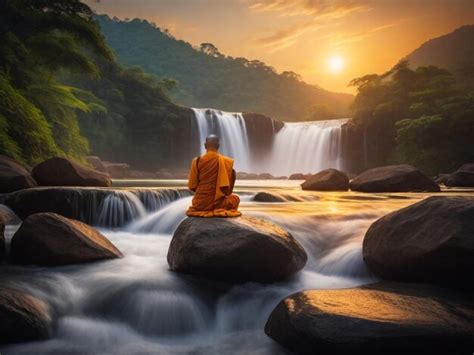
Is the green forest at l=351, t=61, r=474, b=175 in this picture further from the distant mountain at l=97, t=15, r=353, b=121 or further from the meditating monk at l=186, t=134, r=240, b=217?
the distant mountain at l=97, t=15, r=353, b=121

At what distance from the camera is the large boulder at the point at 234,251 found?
4242 millimetres

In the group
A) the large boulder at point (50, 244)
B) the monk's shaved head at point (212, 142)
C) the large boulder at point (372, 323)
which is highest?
the monk's shaved head at point (212, 142)

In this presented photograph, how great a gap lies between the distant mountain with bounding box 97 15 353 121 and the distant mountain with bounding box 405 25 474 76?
1670 cm

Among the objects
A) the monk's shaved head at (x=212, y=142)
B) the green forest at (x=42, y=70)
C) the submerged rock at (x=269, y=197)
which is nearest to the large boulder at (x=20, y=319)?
the monk's shaved head at (x=212, y=142)

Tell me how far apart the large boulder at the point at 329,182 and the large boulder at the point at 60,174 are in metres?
8.34

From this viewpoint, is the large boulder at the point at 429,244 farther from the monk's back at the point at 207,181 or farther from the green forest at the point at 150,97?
the green forest at the point at 150,97

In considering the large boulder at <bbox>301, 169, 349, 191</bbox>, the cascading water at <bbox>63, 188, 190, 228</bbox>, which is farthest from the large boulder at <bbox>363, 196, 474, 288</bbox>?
the large boulder at <bbox>301, 169, 349, 191</bbox>

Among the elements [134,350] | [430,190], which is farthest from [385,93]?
[134,350]

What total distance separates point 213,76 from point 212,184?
66.9 m

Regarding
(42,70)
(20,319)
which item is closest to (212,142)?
(20,319)

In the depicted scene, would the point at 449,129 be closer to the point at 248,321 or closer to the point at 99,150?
the point at 248,321

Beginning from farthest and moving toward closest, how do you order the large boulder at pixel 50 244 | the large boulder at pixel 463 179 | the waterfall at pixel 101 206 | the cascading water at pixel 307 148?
the cascading water at pixel 307 148 → the large boulder at pixel 463 179 → the waterfall at pixel 101 206 → the large boulder at pixel 50 244

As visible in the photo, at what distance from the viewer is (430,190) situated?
13.8 meters

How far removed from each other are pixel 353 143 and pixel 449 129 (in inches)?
447
